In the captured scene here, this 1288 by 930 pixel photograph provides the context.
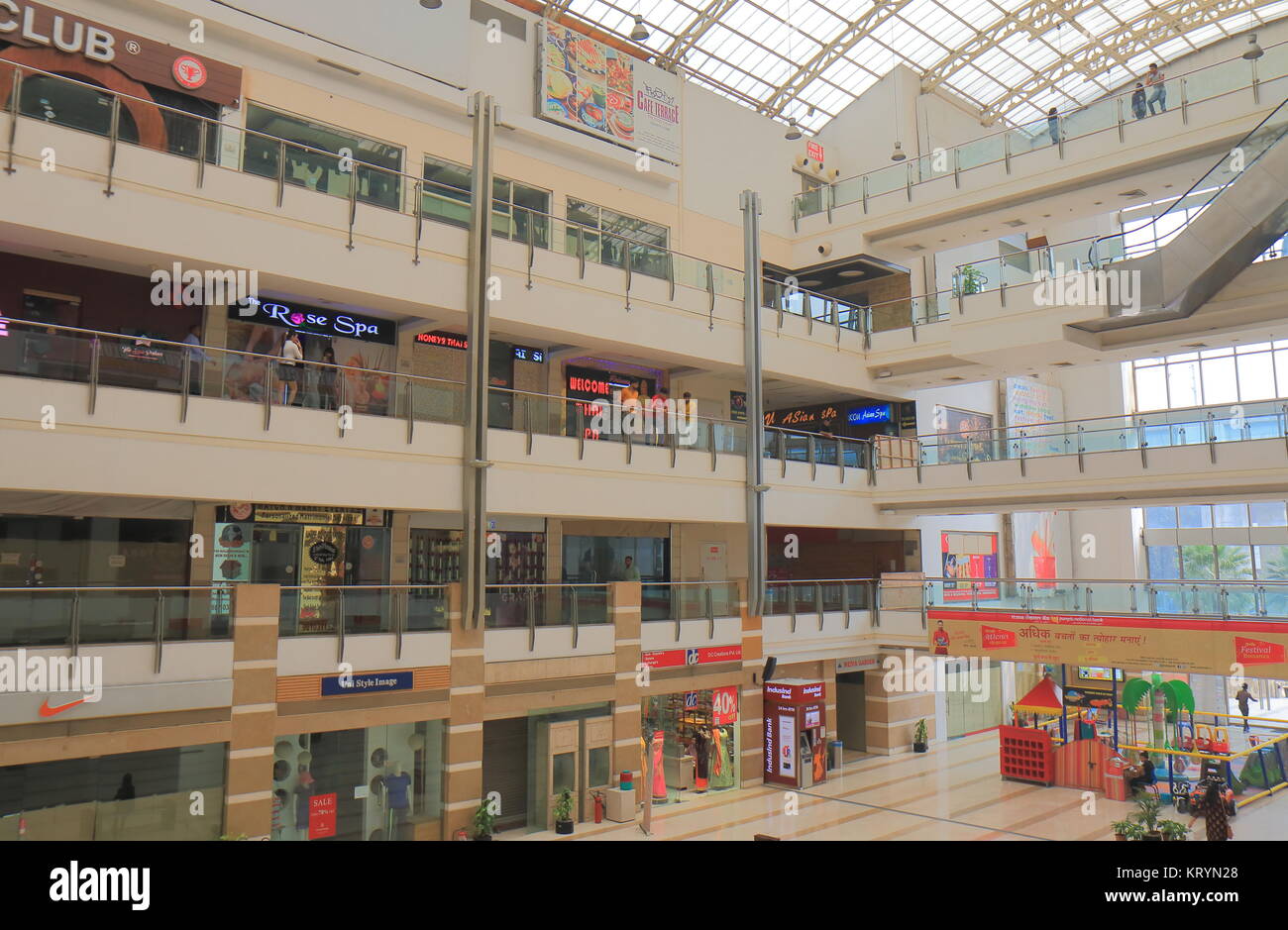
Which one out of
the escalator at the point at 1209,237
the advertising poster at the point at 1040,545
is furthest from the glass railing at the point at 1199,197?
the advertising poster at the point at 1040,545

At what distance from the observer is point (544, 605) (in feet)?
57.2

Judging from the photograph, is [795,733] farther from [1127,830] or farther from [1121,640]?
[1127,830]

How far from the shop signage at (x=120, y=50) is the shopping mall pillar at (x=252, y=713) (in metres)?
8.99

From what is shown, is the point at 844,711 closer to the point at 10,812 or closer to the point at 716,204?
the point at 716,204

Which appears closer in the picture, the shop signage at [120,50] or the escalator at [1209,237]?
the shop signage at [120,50]

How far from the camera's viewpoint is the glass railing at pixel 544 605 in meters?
16.8

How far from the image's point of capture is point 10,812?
1161 cm

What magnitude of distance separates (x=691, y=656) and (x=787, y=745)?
346cm

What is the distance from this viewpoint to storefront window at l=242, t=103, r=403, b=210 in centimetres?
1503

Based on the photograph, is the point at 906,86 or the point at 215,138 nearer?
the point at 215,138

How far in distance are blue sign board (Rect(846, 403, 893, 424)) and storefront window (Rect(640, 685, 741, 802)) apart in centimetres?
1049

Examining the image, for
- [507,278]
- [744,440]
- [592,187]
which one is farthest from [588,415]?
[592,187]

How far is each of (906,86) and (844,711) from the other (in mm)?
19878

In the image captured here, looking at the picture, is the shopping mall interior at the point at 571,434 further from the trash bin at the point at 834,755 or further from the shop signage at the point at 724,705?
the trash bin at the point at 834,755
